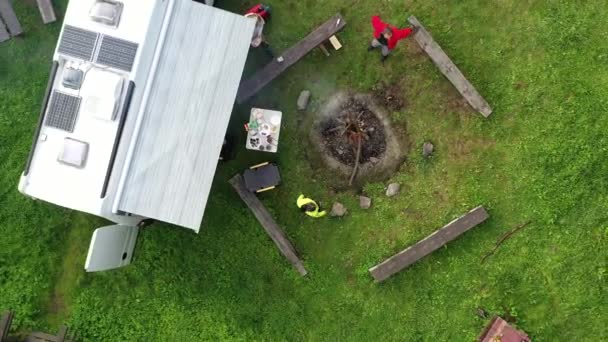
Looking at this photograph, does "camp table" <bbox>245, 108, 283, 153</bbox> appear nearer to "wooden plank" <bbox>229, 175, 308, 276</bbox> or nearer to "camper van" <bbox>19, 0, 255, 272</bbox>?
"wooden plank" <bbox>229, 175, 308, 276</bbox>

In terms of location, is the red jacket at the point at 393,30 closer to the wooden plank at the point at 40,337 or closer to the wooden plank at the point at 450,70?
the wooden plank at the point at 450,70

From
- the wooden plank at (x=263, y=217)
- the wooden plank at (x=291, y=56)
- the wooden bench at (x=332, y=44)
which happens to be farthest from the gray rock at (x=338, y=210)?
the wooden bench at (x=332, y=44)

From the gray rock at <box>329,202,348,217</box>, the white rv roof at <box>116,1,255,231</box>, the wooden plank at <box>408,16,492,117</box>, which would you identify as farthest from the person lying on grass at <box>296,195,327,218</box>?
the wooden plank at <box>408,16,492,117</box>

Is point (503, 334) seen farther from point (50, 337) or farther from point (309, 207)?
point (50, 337)

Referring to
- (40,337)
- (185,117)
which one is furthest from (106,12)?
(40,337)

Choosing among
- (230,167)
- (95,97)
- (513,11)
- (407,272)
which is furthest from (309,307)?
(513,11)

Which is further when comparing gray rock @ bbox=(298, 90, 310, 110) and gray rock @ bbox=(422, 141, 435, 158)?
gray rock @ bbox=(298, 90, 310, 110)
